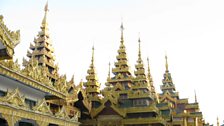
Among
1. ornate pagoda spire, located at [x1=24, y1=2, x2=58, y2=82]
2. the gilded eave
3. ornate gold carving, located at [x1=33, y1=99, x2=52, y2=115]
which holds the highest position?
ornate pagoda spire, located at [x1=24, y1=2, x2=58, y2=82]

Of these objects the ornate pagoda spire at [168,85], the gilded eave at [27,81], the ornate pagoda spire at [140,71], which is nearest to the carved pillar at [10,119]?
the gilded eave at [27,81]

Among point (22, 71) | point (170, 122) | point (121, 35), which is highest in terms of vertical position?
point (121, 35)

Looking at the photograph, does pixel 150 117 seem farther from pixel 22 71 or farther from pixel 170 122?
pixel 22 71

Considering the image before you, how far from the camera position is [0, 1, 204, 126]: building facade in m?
15.2

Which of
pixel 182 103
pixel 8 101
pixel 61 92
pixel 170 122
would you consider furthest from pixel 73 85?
pixel 182 103

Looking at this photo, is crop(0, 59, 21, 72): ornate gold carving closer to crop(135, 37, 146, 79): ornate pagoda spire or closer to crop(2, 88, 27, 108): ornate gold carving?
crop(2, 88, 27, 108): ornate gold carving

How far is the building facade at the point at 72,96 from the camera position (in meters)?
15.2

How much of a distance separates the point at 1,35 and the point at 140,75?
27.4 m

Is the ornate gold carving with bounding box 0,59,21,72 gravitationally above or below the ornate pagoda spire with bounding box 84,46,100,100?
below

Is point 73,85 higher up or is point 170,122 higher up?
point 73,85

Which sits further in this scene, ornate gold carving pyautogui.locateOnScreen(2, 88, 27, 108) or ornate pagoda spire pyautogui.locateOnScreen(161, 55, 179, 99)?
ornate pagoda spire pyautogui.locateOnScreen(161, 55, 179, 99)

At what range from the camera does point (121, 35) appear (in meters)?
43.9

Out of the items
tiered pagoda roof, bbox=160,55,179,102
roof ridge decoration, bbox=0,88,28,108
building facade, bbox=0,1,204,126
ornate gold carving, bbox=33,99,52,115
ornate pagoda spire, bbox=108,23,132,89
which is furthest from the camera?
tiered pagoda roof, bbox=160,55,179,102

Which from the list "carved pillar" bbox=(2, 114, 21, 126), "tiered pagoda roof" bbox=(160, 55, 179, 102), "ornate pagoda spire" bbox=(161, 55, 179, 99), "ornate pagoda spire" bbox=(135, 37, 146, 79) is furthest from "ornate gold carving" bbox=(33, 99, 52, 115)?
"ornate pagoda spire" bbox=(161, 55, 179, 99)
